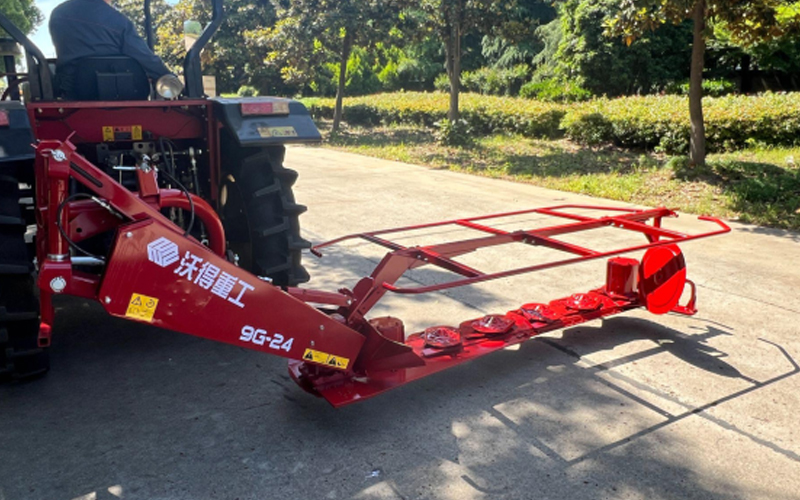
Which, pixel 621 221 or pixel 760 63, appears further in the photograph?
pixel 760 63

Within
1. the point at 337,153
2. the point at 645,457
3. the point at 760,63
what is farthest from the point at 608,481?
the point at 760,63

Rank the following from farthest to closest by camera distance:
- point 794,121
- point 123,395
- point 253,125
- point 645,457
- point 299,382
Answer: point 794,121 < point 253,125 < point 123,395 < point 299,382 < point 645,457

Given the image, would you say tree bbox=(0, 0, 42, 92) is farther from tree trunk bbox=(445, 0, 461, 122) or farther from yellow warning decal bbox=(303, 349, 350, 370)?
yellow warning decal bbox=(303, 349, 350, 370)

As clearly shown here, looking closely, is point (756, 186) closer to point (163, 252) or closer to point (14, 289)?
point (163, 252)

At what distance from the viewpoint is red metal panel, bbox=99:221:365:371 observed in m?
2.77

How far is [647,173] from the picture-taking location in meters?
10.3

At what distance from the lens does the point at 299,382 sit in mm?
3521

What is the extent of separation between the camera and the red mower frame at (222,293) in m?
2.81

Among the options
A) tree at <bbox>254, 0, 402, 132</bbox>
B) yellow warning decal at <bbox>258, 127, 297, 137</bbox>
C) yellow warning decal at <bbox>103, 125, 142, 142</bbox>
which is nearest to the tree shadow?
yellow warning decal at <bbox>258, 127, 297, 137</bbox>

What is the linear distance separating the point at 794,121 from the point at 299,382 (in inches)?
393

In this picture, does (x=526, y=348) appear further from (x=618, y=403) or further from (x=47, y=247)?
(x=47, y=247)

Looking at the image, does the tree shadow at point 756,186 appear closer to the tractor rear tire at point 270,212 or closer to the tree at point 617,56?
the tractor rear tire at point 270,212

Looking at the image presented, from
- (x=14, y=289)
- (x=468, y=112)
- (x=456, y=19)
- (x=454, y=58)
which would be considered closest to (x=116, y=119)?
(x=14, y=289)

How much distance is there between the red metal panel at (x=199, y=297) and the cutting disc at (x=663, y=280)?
7.97ft
